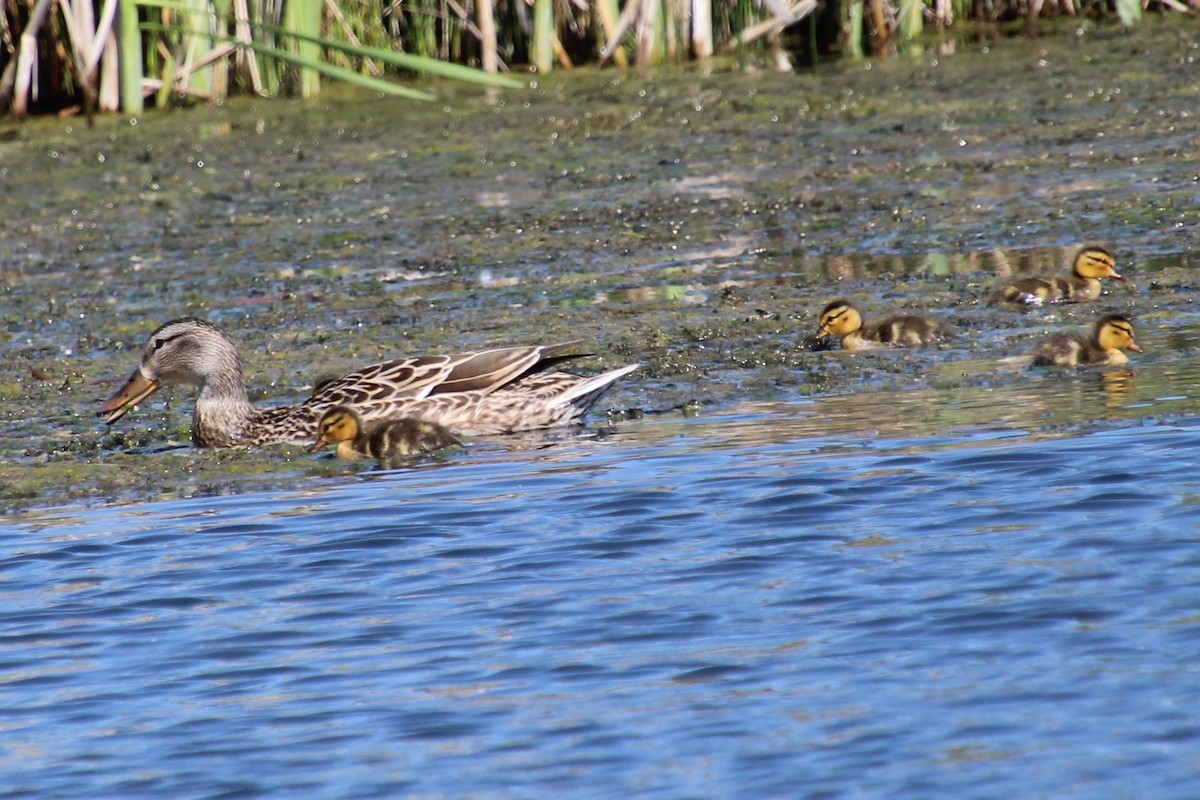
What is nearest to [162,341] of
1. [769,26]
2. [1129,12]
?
[769,26]

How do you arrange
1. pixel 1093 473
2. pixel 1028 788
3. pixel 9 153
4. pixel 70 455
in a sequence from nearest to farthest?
pixel 1028 788 → pixel 1093 473 → pixel 70 455 → pixel 9 153

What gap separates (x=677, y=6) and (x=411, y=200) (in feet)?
Result: 14.2

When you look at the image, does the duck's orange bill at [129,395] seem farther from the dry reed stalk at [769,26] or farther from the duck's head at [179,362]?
the dry reed stalk at [769,26]

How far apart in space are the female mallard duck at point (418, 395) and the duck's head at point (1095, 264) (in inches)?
99.2

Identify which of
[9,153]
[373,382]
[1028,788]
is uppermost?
[9,153]

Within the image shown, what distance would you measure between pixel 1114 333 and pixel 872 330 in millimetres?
979

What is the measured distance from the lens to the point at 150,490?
6.86 meters

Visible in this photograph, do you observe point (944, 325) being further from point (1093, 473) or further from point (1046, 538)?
point (1046, 538)

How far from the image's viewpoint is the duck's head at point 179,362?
7727mm

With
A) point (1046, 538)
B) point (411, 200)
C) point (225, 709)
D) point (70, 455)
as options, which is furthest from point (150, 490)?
point (411, 200)

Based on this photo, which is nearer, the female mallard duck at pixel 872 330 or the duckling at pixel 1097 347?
the duckling at pixel 1097 347

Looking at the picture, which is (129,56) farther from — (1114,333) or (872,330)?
(1114,333)

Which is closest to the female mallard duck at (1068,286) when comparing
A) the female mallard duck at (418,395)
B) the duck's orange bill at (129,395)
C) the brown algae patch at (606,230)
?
the brown algae patch at (606,230)

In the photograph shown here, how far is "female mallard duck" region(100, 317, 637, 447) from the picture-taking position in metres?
7.43
